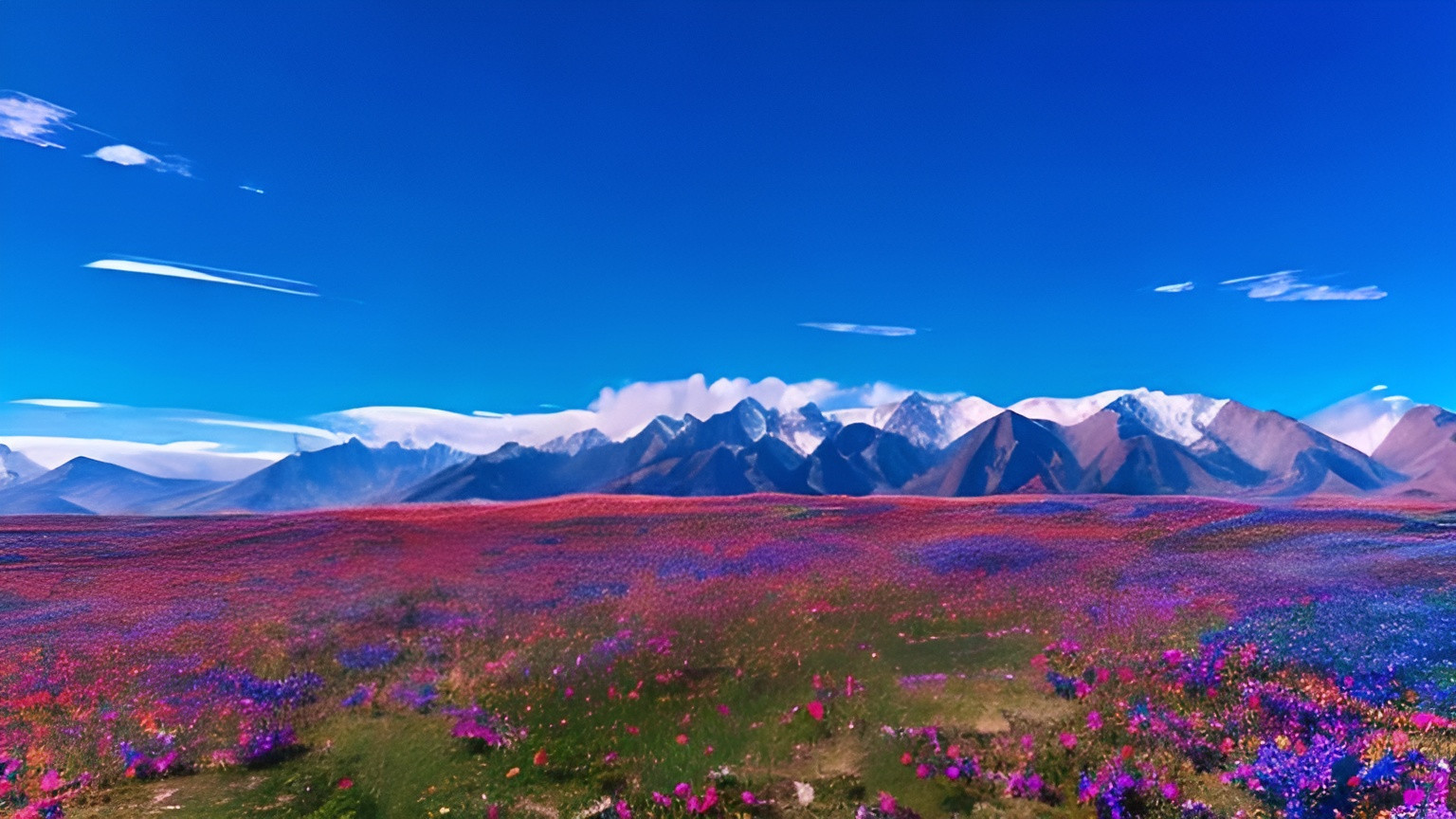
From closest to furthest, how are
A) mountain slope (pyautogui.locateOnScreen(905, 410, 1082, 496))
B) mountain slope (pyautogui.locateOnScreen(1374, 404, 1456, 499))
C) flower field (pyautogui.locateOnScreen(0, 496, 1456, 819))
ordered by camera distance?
1. flower field (pyautogui.locateOnScreen(0, 496, 1456, 819))
2. mountain slope (pyautogui.locateOnScreen(1374, 404, 1456, 499))
3. mountain slope (pyautogui.locateOnScreen(905, 410, 1082, 496))

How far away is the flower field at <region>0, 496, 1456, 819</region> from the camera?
1102 centimetres

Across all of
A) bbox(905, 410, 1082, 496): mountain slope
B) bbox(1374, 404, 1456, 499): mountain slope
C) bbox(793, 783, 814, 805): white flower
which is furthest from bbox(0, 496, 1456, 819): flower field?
bbox(1374, 404, 1456, 499): mountain slope

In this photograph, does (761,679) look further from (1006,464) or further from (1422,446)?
(1422,446)

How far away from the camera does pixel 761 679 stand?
1507cm

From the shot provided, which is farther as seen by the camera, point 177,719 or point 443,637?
point 443,637

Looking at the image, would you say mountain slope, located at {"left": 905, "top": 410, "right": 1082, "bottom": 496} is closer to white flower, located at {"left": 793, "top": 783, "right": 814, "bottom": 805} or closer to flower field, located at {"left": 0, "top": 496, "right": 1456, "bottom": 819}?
flower field, located at {"left": 0, "top": 496, "right": 1456, "bottom": 819}

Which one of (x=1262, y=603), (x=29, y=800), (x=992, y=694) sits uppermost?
(x=1262, y=603)

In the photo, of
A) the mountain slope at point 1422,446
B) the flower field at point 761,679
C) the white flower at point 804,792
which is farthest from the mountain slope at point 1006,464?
the white flower at point 804,792

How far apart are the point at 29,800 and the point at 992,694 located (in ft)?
59.8

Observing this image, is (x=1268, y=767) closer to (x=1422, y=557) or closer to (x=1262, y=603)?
(x=1262, y=603)

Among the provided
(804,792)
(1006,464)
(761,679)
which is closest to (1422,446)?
(1006,464)

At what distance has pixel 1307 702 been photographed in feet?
36.8

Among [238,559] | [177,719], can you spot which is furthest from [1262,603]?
[238,559]

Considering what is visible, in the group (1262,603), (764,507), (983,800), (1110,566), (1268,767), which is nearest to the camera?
(1268,767)
